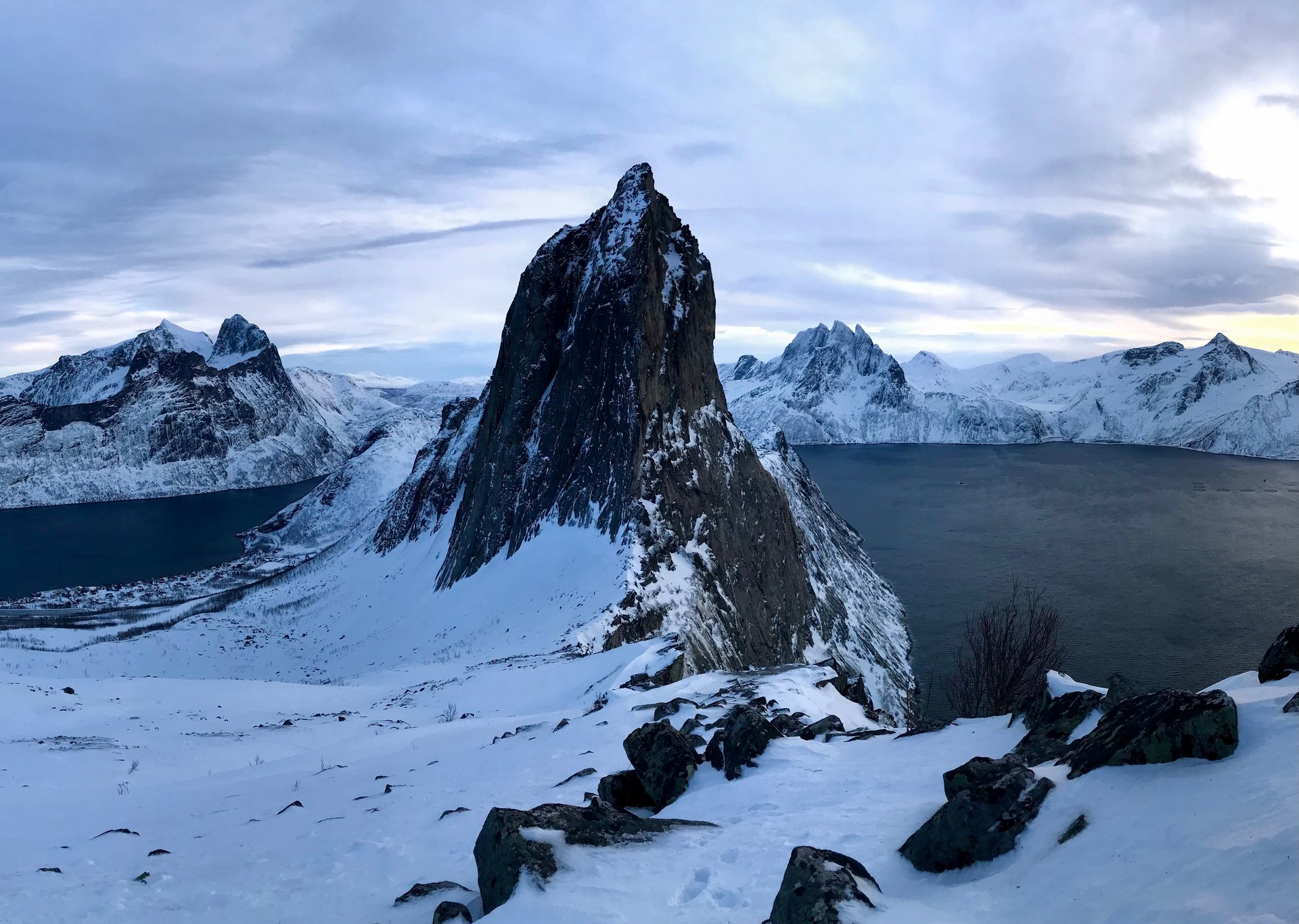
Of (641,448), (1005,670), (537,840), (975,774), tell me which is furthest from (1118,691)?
(641,448)

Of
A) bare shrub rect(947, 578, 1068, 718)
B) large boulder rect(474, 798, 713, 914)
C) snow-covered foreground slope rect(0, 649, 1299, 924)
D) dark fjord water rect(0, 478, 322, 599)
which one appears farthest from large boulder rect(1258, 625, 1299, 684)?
dark fjord water rect(0, 478, 322, 599)

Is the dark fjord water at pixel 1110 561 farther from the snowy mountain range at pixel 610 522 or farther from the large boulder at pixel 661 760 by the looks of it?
the large boulder at pixel 661 760

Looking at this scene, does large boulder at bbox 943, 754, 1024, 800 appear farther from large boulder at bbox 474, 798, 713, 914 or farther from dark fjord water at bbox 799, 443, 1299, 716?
dark fjord water at bbox 799, 443, 1299, 716

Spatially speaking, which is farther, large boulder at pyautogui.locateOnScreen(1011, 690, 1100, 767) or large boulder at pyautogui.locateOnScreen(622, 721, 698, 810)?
large boulder at pyautogui.locateOnScreen(622, 721, 698, 810)

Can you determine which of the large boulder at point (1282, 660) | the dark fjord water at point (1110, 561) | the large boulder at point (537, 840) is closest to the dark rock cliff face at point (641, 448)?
the dark fjord water at point (1110, 561)

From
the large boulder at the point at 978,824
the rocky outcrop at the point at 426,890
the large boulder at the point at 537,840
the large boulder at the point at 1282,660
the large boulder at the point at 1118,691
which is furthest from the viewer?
the large boulder at the point at 1118,691
